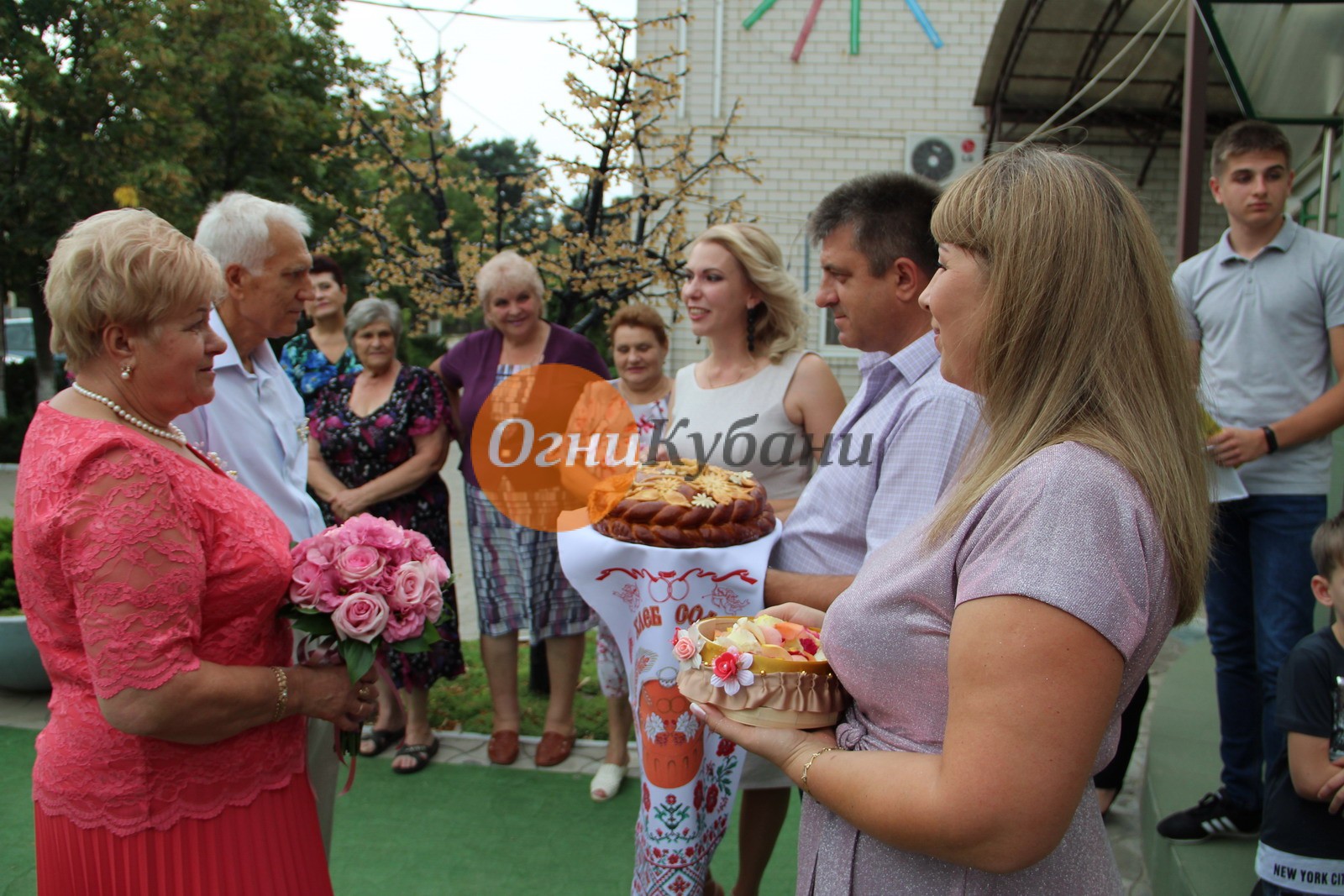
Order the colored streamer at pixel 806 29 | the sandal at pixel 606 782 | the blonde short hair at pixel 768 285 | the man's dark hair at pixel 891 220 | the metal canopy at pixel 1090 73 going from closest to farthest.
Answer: the man's dark hair at pixel 891 220, the blonde short hair at pixel 768 285, the sandal at pixel 606 782, the metal canopy at pixel 1090 73, the colored streamer at pixel 806 29

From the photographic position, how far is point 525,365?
4750 mm

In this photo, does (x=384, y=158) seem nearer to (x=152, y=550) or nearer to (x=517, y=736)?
(x=517, y=736)

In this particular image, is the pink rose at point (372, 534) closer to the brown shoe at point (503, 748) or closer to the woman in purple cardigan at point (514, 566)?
the woman in purple cardigan at point (514, 566)

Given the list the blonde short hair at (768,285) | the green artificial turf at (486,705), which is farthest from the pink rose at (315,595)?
the green artificial turf at (486,705)

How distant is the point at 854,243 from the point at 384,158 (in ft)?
15.6

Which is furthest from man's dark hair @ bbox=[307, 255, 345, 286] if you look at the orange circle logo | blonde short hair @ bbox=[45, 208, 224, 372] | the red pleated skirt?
the red pleated skirt

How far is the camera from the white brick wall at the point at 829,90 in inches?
465

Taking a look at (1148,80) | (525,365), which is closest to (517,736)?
(525,365)

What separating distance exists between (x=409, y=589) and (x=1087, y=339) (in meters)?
1.59

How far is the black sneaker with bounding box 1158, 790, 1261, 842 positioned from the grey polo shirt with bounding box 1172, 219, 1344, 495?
109 centimetres

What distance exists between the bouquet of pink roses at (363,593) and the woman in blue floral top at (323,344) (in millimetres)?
3052

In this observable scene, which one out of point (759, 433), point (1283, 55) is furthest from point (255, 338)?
point (1283, 55)

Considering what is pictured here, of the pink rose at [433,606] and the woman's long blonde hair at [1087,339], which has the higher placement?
the woman's long blonde hair at [1087,339]

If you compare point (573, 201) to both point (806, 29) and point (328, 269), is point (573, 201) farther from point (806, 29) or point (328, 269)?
point (806, 29)
